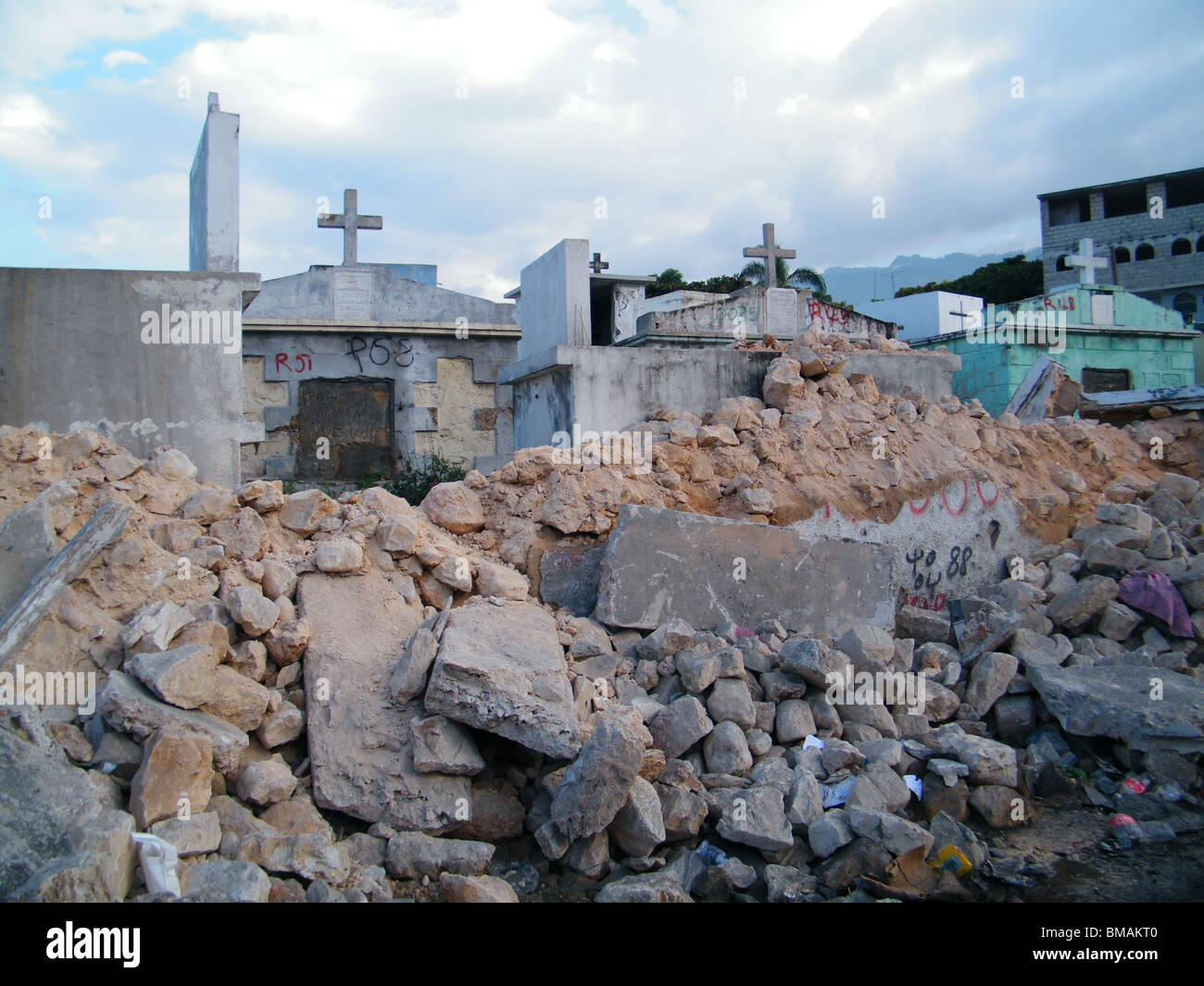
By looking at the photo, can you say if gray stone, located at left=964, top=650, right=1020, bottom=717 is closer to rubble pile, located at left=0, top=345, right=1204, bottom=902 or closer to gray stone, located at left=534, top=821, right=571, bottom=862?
rubble pile, located at left=0, top=345, right=1204, bottom=902

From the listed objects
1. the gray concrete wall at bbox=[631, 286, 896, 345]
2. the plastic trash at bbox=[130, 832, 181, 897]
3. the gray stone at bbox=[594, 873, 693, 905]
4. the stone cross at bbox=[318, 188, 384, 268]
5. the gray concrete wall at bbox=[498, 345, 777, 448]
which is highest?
the stone cross at bbox=[318, 188, 384, 268]

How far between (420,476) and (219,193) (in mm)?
5717

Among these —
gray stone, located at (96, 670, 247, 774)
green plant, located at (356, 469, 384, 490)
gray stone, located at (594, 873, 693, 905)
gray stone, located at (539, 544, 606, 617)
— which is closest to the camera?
gray stone, located at (594, 873, 693, 905)

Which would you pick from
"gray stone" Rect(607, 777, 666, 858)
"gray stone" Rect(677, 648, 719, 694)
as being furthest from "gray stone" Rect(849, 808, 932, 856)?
"gray stone" Rect(677, 648, 719, 694)

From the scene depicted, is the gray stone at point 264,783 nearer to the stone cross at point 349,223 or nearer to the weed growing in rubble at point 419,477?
the weed growing in rubble at point 419,477

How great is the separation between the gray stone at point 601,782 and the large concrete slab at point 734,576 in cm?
170

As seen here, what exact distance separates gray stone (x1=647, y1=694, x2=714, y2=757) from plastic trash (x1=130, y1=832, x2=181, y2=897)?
89.7 inches

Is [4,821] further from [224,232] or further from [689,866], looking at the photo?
[224,232]

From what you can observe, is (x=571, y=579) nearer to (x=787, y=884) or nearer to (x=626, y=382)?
Result: (x=626, y=382)

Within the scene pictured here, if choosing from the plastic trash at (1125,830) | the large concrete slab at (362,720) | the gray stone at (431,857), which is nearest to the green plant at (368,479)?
the large concrete slab at (362,720)

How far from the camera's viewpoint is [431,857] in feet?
12.2

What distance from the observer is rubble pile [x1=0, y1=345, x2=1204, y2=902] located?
358 centimetres

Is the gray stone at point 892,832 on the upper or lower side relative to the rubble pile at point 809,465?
lower

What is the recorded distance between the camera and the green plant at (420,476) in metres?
11.2
